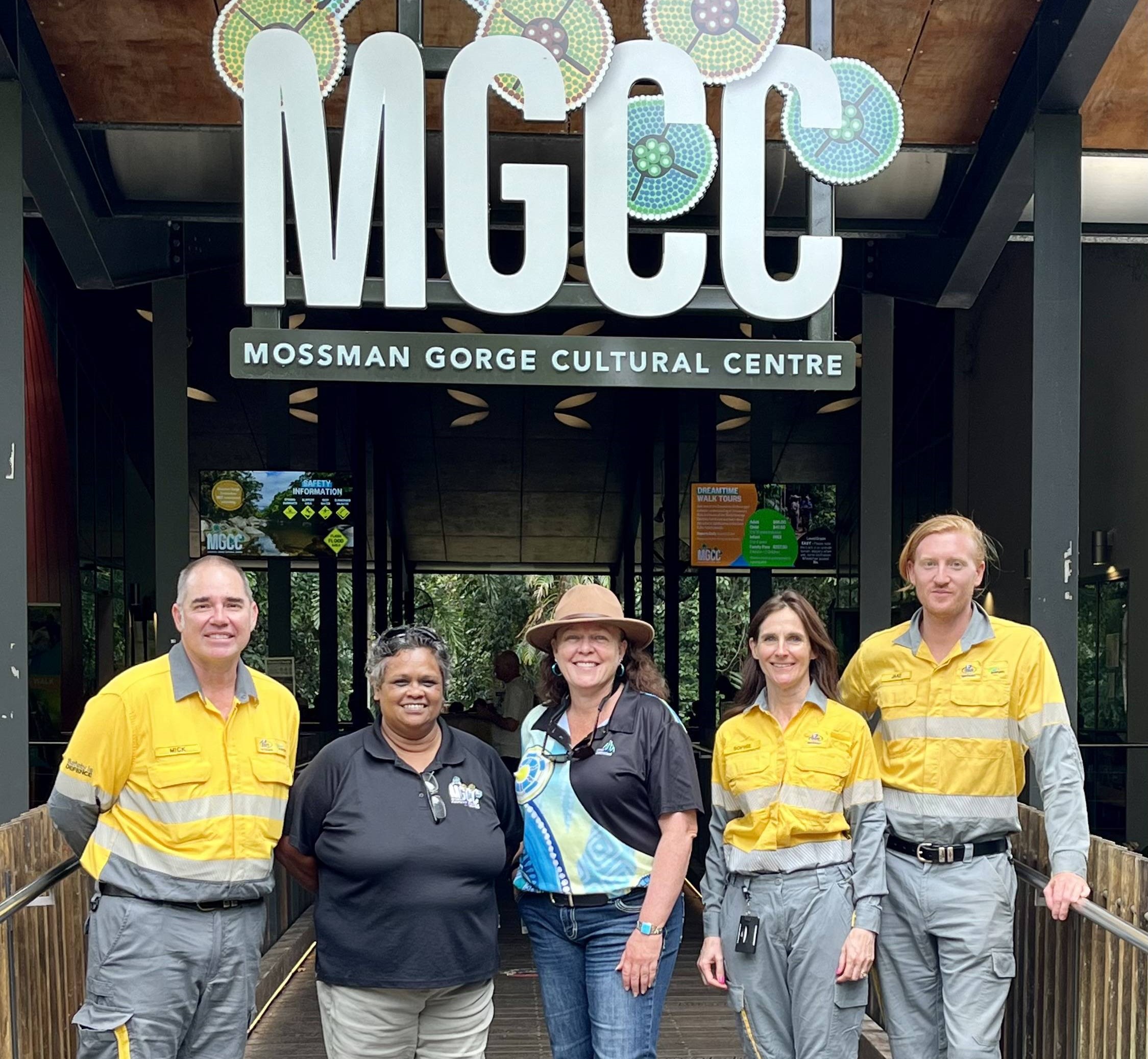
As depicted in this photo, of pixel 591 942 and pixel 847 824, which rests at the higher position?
pixel 847 824

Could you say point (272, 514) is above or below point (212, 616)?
above

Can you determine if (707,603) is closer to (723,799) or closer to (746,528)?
(746,528)

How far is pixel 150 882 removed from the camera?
3150 millimetres

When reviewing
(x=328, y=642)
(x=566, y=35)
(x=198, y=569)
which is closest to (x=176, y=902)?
(x=198, y=569)

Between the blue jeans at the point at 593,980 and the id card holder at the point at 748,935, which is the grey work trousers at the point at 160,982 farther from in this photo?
the id card holder at the point at 748,935

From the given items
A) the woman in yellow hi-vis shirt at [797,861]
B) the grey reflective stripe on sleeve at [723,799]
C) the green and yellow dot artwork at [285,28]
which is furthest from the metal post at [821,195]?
the grey reflective stripe on sleeve at [723,799]

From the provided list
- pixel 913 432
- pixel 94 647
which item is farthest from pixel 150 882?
pixel 913 432

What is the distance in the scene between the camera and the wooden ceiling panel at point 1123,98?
5.93 metres

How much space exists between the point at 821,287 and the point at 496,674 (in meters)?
7.88

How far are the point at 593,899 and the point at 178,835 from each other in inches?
39.8

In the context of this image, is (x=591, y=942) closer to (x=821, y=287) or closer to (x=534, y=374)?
(x=534, y=374)

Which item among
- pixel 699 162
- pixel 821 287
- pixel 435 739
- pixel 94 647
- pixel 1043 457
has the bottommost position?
pixel 94 647

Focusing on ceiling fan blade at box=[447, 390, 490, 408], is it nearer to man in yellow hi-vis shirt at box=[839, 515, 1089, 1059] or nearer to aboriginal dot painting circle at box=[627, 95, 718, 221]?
aboriginal dot painting circle at box=[627, 95, 718, 221]

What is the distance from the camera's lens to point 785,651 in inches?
137
